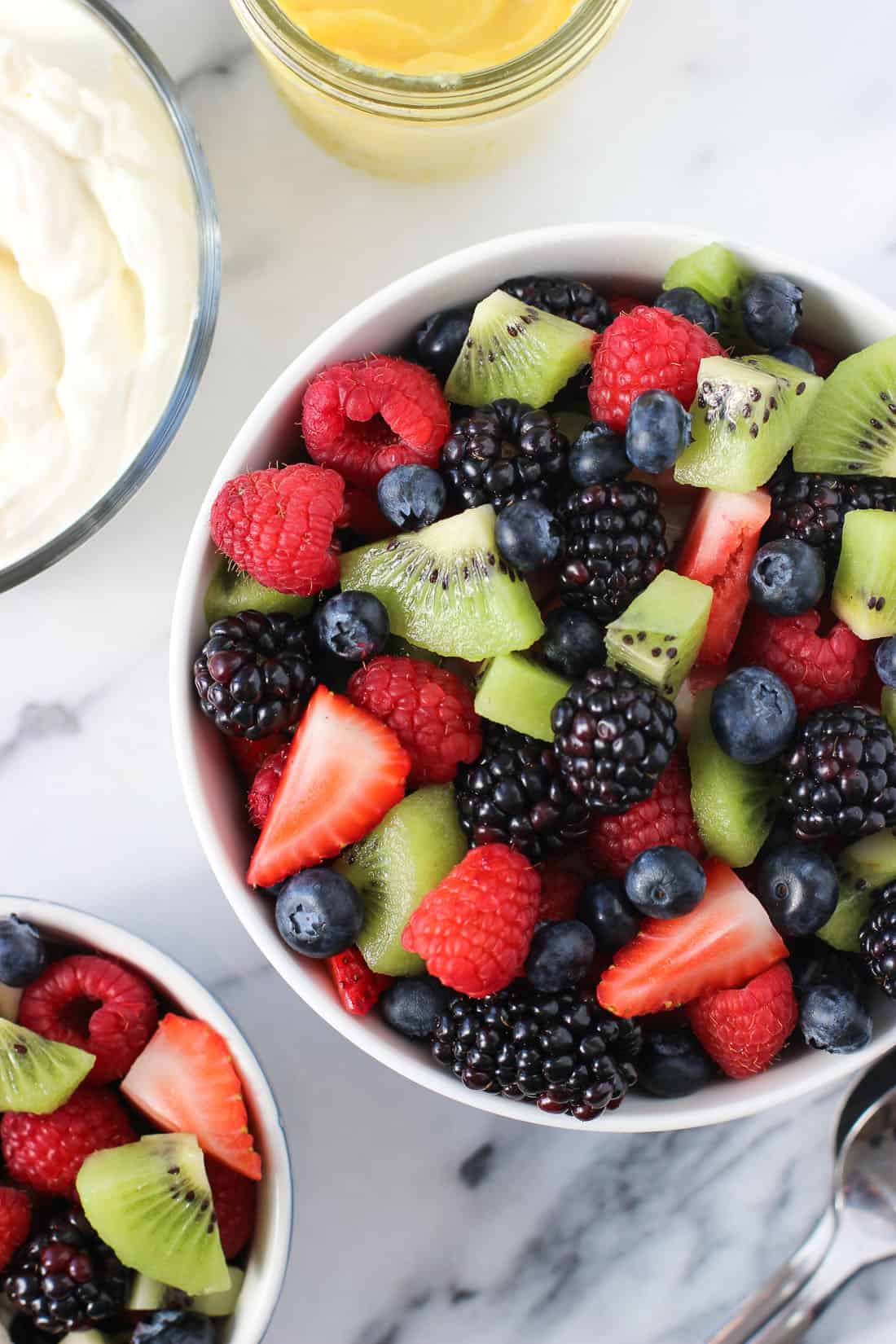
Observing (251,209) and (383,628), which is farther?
(251,209)

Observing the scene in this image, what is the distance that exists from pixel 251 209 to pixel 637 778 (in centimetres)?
89

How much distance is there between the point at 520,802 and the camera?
3.55 feet

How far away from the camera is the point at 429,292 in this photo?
1211mm

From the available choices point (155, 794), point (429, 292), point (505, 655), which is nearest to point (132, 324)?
point (429, 292)

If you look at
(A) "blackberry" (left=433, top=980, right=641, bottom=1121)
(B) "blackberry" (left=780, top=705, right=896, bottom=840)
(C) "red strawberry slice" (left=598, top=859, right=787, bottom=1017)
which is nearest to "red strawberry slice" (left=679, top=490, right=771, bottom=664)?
(B) "blackberry" (left=780, top=705, right=896, bottom=840)

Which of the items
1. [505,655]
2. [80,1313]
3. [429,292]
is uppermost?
[429,292]

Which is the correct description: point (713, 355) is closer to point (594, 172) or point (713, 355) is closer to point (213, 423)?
point (594, 172)

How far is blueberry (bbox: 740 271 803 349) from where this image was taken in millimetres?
1161

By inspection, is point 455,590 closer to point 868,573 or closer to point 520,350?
point 520,350

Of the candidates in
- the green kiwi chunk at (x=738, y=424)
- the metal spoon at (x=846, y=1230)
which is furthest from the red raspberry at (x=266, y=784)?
the metal spoon at (x=846, y=1230)

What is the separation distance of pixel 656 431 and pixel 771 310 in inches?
8.4

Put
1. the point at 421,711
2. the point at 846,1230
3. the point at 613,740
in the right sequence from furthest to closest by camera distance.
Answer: the point at 846,1230, the point at 421,711, the point at 613,740

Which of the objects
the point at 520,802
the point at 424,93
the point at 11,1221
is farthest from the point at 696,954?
the point at 424,93

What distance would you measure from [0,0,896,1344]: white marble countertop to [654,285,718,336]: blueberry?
1.34 feet
